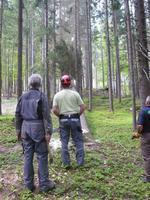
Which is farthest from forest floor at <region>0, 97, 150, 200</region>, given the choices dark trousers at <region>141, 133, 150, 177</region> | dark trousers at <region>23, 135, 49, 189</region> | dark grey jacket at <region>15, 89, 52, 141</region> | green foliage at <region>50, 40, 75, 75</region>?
green foliage at <region>50, 40, 75, 75</region>

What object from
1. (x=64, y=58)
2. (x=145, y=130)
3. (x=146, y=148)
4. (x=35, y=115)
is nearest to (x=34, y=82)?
(x=35, y=115)

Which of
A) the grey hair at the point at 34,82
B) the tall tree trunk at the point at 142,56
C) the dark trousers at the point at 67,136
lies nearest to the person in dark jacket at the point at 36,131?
the grey hair at the point at 34,82

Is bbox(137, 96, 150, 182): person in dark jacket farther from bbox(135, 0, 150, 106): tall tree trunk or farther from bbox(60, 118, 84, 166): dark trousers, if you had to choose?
A: bbox(135, 0, 150, 106): tall tree trunk

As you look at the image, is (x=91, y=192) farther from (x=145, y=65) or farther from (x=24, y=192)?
(x=145, y=65)

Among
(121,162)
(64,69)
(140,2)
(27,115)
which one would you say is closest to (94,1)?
(64,69)

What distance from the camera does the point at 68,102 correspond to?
766cm

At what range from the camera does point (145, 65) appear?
33.3 ft

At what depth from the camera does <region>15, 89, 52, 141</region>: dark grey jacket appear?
249 inches

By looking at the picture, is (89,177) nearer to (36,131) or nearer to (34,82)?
(36,131)

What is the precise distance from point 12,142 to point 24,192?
5.37 metres

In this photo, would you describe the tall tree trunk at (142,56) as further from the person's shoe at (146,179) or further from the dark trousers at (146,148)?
the person's shoe at (146,179)

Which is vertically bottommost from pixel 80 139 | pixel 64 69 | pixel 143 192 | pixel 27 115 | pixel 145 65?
pixel 143 192

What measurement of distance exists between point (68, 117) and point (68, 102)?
0.32 metres

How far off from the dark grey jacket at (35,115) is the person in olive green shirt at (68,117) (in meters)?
1.27
